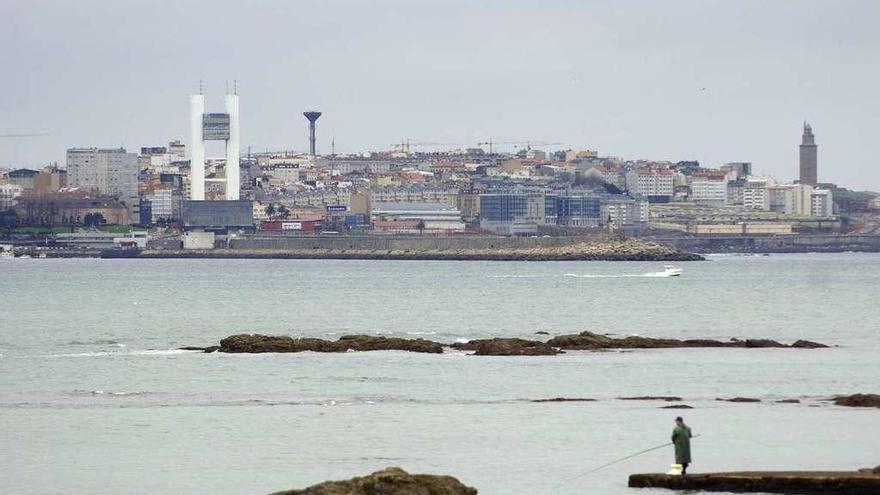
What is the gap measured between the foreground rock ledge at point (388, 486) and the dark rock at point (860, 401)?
9359 millimetres

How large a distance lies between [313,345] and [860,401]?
12.9 m

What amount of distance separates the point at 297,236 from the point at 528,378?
410ft

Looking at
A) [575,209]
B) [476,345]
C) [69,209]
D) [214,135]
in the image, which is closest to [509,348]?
[476,345]

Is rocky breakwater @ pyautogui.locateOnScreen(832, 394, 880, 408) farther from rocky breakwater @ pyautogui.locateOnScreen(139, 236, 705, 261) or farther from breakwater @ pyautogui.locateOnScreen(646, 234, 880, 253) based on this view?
breakwater @ pyautogui.locateOnScreen(646, 234, 880, 253)

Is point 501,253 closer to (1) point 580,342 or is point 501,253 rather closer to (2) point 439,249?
(2) point 439,249

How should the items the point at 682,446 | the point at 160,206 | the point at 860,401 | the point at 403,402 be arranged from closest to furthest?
the point at 682,446, the point at 860,401, the point at 403,402, the point at 160,206

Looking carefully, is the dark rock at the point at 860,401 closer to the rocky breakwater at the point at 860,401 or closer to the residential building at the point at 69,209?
the rocky breakwater at the point at 860,401

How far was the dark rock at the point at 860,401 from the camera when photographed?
83.0ft

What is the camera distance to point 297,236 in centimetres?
15475

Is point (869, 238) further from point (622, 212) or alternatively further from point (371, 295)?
point (371, 295)

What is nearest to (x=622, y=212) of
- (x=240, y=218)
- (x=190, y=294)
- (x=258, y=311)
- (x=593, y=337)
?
(x=240, y=218)

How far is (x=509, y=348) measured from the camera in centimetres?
3500

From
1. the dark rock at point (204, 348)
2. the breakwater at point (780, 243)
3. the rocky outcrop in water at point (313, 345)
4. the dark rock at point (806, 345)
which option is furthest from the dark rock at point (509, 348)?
the breakwater at point (780, 243)

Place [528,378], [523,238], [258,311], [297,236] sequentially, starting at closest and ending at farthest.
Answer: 1. [528,378]
2. [258,311]
3. [523,238]
4. [297,236]
